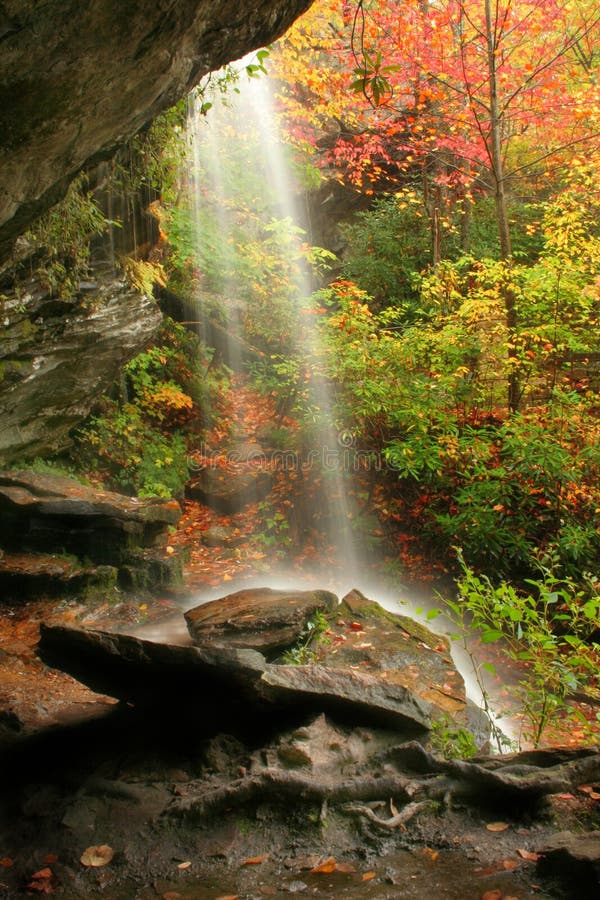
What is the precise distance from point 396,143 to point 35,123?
1455 cm

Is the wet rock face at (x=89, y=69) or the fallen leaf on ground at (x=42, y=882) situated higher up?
the wet rock face at (x=89, y=69)

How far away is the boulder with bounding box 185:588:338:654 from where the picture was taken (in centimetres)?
571

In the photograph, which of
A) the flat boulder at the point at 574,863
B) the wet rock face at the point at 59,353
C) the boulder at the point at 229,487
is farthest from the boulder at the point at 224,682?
the boulder at the point at 229,487

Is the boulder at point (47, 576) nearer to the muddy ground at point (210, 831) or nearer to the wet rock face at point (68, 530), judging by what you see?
the wet rock face at point (68, 530)

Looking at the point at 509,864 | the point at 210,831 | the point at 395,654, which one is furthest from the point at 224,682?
the point at 395,654

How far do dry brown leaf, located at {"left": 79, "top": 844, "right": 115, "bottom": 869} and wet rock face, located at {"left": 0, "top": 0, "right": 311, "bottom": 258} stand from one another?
132 inches

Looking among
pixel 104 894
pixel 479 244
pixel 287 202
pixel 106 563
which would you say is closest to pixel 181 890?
pixel 104 894

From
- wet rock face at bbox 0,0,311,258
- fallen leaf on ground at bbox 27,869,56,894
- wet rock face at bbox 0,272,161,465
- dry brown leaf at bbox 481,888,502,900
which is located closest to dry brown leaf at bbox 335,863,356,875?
dry brown leaf at bbox 481,888,502,900

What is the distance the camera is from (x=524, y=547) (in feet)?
24.7

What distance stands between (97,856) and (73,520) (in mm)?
5244

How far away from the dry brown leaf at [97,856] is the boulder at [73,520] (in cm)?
504

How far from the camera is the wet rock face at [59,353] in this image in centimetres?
732

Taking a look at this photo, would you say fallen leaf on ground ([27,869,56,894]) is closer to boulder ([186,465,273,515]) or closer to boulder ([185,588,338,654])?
boulder ([185,588,338,654])

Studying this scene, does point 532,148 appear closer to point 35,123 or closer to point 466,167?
point 466,167
